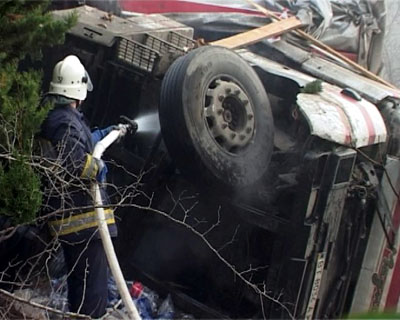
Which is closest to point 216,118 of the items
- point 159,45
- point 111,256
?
point 159,45

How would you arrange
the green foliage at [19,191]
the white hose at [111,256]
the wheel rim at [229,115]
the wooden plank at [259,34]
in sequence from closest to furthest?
1. the green foliage at [19,191]
2. the white hose at [111,256]
3. the wheel rim at [229,115]
4. the wooden plank at [259,34]

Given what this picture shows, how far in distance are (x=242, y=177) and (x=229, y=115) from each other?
1.04ft

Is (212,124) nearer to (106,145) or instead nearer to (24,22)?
(106,145)

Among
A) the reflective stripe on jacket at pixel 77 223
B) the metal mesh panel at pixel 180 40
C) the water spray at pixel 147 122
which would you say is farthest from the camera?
the metal mesh panel at pixel 180 40

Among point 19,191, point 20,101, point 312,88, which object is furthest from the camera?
point 312,88

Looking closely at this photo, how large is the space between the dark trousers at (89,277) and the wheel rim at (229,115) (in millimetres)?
771

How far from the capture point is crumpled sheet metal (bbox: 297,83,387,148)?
12.6 feet

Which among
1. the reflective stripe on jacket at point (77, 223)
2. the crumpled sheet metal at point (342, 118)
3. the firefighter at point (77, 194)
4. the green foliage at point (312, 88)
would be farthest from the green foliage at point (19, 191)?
the green foliage at point (312, 88)

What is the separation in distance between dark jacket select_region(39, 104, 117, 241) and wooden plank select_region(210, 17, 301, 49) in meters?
1.43

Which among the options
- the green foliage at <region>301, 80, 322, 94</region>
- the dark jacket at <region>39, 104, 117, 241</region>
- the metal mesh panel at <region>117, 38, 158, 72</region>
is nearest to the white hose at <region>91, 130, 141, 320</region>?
the dark jacket at <region>39, 104, 117, 241</region>

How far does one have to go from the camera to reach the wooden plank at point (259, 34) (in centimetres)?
484

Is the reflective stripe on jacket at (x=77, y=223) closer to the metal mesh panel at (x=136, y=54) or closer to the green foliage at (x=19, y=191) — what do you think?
the green foliage at (x=19, y=191)

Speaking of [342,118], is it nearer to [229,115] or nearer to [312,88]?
[312,88]

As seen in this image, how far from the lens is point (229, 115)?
383 cm
